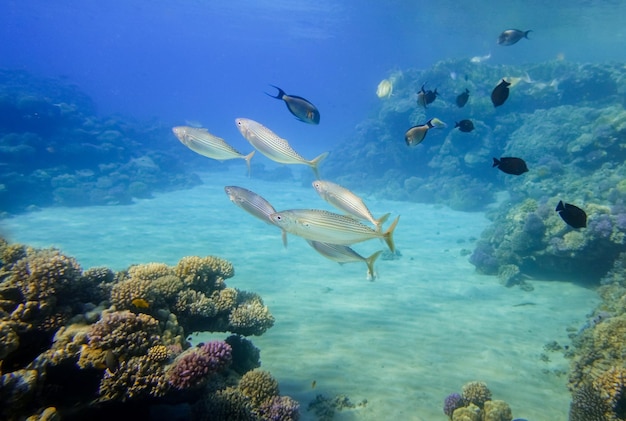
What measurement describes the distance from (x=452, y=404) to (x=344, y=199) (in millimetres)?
3347

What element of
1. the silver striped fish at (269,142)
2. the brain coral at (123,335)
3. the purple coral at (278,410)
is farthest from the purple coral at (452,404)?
the brain coral at (123,335)

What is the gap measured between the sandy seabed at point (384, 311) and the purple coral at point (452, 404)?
0.12 m

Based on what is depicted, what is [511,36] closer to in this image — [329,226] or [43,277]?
[329,226]

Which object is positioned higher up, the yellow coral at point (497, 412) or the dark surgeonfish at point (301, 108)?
the dark surgeonfish at point (301, 108)

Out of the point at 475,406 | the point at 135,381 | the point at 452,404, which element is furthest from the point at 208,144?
the point at 475,406

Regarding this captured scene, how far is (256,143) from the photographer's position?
159 inches

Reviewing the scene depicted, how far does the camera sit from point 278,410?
376 cm

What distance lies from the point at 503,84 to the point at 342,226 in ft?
13.9

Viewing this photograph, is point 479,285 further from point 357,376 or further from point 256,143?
point 256,143

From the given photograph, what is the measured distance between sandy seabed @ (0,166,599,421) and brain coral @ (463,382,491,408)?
16.5 inches

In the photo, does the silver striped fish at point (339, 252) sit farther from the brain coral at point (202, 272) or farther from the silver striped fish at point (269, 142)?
the brain coral at point (202, 272)

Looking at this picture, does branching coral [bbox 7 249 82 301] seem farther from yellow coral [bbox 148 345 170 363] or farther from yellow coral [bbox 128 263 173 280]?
yellow coral [bbox 148 345 170 363]

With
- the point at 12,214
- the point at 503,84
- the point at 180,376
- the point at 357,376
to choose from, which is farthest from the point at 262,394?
the point at 12,214

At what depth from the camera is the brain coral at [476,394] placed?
468cm
